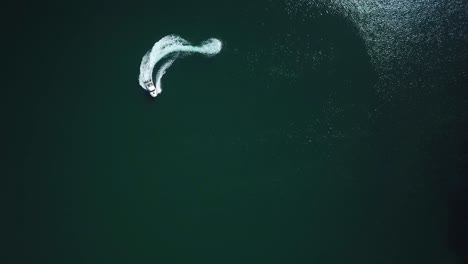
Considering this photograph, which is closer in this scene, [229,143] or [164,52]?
[229,143]

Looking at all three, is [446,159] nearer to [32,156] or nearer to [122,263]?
[122,263]

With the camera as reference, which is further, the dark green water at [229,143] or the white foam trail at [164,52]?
the white foam trail at [164,52]

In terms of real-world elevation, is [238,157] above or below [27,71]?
below

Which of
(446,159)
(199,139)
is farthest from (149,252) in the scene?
(446,159)

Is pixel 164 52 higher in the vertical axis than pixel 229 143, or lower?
higher

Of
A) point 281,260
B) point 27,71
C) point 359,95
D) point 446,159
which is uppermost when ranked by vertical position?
point 27,71
